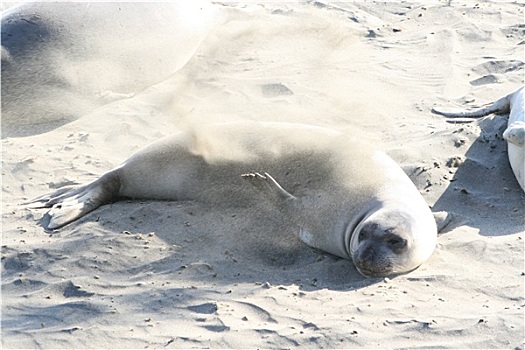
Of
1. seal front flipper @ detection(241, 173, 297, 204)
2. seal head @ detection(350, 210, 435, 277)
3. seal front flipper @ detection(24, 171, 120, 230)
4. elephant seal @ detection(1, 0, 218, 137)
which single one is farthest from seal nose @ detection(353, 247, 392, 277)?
elephant seal @ detection(1, 0, 218, 137)

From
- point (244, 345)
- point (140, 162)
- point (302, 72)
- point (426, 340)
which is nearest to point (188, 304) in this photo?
point (244, 345)

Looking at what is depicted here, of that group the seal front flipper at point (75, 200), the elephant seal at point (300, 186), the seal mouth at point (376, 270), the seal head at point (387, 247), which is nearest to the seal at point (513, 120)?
the elephant seal at point (300, 186)

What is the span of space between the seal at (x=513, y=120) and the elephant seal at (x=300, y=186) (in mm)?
752

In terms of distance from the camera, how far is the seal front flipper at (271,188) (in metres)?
4.72

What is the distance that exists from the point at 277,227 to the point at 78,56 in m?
2.84

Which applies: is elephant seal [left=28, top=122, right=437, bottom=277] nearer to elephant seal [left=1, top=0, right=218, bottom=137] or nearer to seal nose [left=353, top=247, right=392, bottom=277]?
seal nose [left=353, top=247, right=392, bottom=277]

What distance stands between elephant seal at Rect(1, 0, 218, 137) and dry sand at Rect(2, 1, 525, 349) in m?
0.13

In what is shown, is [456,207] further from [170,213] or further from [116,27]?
[116,27]

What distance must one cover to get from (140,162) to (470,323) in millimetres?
2267

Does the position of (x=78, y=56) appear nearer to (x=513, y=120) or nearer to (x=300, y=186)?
(x=300, y=186)

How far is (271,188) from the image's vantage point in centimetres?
475

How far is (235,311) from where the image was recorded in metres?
3.80

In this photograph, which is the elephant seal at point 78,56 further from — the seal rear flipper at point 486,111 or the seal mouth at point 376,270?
the seal mouth at point 376,270

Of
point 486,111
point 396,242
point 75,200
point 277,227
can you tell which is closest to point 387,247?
point 396,242
